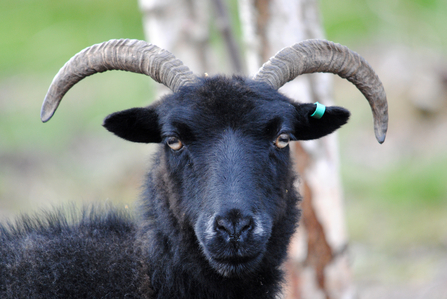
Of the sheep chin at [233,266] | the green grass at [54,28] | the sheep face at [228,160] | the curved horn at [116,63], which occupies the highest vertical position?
the green grass at [54,28]

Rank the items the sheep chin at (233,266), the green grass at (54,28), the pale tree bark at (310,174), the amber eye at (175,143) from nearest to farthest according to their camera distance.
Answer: the sheep chin at (233,266)
the amber eye at (175,143)
the pale tree bark at (310,174)
the green grass at (54,28)

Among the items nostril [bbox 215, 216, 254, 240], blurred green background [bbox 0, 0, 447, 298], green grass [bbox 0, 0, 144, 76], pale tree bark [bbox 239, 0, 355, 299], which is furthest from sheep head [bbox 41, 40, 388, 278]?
green grass [bbox 0, 0, 144, 76]

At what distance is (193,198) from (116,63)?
158 centimetres

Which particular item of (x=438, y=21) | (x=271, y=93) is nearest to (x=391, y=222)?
(x=271, y=93)

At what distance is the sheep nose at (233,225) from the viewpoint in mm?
3750

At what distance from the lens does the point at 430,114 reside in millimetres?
14383

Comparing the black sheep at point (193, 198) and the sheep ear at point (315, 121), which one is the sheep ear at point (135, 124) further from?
the sheep ear at point (315, 121)

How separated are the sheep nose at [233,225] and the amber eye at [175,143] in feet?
2.98

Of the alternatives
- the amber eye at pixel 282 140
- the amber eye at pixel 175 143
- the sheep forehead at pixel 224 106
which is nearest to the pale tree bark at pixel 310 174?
the amber eye at pixel 282 140

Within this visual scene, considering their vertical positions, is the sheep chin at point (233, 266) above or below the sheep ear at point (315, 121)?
below

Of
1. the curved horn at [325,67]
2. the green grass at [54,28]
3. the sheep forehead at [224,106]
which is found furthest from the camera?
the green grass at [54,28]

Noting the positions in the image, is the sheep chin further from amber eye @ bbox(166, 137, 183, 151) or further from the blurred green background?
the blurred green background

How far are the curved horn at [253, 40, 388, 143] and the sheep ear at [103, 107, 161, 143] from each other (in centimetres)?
110

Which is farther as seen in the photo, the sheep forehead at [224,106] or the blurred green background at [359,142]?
the blurred green background at [359,142]
